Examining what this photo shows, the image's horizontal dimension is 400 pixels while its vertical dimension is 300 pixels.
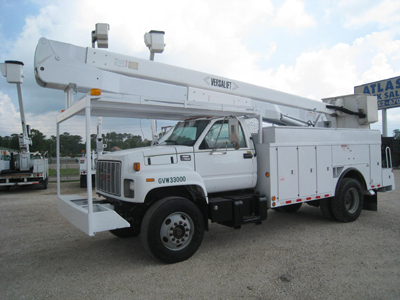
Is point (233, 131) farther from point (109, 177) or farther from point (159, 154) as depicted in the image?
point (109, 177)

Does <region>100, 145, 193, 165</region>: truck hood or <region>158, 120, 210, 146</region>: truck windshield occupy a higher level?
<region>158, 120, 210, 146</region>: truck windshield

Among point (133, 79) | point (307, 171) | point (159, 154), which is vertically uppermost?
point (133, 79)

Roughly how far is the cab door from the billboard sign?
23858 millimetres

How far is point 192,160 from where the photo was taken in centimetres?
529

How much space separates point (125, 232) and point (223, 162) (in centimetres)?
250

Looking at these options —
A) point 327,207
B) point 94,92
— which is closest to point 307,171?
point 327,207

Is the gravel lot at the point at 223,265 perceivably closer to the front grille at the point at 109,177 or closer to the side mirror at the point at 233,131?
the front grille at the point at 109,177

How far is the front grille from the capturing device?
16.2 ft

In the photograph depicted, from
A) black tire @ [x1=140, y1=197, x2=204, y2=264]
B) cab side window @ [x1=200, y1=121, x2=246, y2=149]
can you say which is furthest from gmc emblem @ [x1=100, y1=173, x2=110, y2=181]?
cab side window @ [x1=200, y1=121, x2=246, y2=149]

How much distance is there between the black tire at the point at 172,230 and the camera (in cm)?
457

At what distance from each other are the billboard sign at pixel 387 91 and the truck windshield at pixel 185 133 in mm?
24376

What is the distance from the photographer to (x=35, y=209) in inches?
387

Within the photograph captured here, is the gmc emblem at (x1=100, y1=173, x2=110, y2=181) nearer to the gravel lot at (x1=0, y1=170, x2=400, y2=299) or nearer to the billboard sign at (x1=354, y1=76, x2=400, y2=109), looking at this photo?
the gravel lot at (x1=0, y1=170, x2=400, y2=299)

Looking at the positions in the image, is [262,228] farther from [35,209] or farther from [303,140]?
[35,209]
